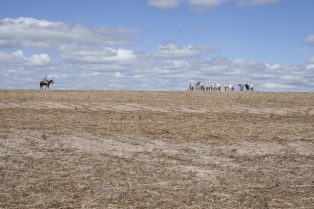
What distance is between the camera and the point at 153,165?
47.4 ft

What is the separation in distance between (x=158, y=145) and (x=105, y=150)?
2.42m

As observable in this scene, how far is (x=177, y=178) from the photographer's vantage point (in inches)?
502

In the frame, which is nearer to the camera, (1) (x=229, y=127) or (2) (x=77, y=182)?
(2) (x=77, y=182)

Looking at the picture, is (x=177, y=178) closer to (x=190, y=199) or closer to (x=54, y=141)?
(x=190, y=199)

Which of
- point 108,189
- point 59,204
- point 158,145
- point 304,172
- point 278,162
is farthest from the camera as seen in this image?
point 158,145

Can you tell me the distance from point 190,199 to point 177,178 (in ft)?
7.29

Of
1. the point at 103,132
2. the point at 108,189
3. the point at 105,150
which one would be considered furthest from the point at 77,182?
the point at 103,132

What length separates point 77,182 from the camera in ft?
39.5

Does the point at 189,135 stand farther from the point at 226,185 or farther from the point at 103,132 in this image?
the point at 226,185

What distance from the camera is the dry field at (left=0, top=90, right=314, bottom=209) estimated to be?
416 inches

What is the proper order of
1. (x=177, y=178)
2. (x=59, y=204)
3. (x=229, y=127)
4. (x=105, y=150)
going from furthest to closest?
1. (x=229, y=127)
2. (x=105, y=150)
3. (x=177, y=178)
4. (x=59, y=204)

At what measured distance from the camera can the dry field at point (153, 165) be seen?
1055 cm

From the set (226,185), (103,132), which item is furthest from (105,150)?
(226,185)

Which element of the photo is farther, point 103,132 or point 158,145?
point 103,132
